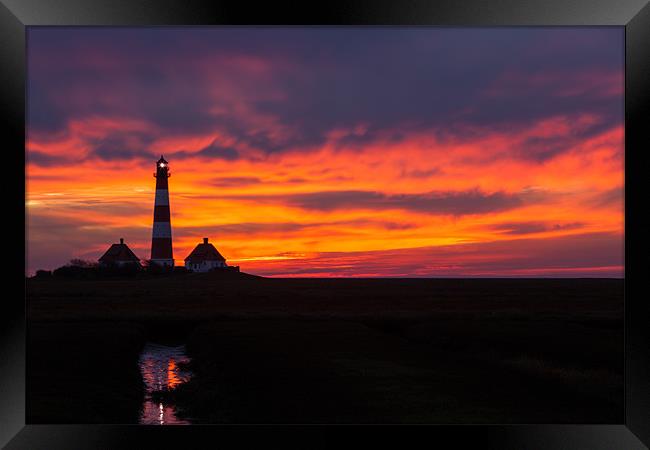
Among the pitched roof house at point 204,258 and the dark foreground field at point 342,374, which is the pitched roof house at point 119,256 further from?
the dark foreground field at point 342,374

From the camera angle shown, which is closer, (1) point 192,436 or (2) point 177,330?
(1) point 192,436

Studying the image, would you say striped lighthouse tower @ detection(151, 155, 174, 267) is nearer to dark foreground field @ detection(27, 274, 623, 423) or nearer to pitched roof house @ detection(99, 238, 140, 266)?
pitched roof house @ detection(99, 238, 140, 266)

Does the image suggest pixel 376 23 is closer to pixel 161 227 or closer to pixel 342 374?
pixel 342 374

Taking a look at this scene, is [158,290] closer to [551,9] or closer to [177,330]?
[177,330]

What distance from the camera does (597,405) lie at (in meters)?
11.3

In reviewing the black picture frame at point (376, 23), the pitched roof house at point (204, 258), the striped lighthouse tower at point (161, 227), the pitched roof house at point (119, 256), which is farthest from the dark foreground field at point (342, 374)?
the pitched roof house at point (204, 258)

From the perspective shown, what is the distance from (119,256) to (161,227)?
17294mm

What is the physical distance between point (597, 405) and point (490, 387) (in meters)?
2.18

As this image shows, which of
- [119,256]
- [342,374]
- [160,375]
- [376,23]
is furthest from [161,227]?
[376,23]

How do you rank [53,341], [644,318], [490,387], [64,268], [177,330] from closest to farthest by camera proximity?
[644,318] < [490,387] < [53,341] < [177,330] < [64,268]

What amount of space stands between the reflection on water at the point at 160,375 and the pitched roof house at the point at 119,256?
42.7 metres

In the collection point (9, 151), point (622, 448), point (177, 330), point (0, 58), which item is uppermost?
point (0, 58)

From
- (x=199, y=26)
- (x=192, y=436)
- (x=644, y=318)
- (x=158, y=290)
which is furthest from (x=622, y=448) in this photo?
(x=158, y=290)

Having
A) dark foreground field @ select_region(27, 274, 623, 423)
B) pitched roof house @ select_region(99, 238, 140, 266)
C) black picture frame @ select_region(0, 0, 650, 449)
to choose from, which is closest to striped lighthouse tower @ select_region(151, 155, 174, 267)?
pitched roof house @ select_region(99, 238, 140, 266)
